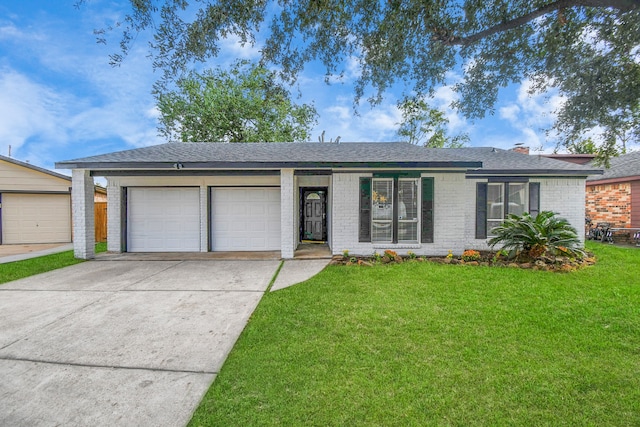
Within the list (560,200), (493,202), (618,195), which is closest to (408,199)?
(493,202)

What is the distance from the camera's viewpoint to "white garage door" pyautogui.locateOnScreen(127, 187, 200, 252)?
9.32 metres

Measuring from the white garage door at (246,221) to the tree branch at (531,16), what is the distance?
22.3 feet

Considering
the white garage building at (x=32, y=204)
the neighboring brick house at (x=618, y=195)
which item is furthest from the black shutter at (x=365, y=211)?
the white garage building at (x=32, y=204)

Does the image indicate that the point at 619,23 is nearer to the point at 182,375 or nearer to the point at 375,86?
the point at 375,86

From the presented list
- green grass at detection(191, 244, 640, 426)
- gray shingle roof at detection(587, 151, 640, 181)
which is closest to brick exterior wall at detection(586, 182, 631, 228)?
gray shingle roof at detection(587, 151, 640, 181)

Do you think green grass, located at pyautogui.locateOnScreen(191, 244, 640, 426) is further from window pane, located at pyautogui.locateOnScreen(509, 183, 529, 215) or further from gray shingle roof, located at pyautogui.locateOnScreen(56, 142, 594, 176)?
window pane, located at pyautogui.locateOnScreen(509, 183, 529, 215)

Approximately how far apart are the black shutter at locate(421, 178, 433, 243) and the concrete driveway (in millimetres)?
4446

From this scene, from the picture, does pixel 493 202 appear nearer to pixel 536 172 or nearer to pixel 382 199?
pixel 536 172

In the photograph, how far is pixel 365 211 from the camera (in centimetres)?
795

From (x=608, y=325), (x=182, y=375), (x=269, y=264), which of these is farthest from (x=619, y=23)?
(x=269, y=264)

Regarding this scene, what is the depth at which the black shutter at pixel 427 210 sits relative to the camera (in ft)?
26.0

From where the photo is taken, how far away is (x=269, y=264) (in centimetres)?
738

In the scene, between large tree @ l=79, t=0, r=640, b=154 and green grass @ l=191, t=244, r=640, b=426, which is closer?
green grass @ l=191, t=244, r=640, b=426

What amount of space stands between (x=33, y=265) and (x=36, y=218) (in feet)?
A: 19.4
